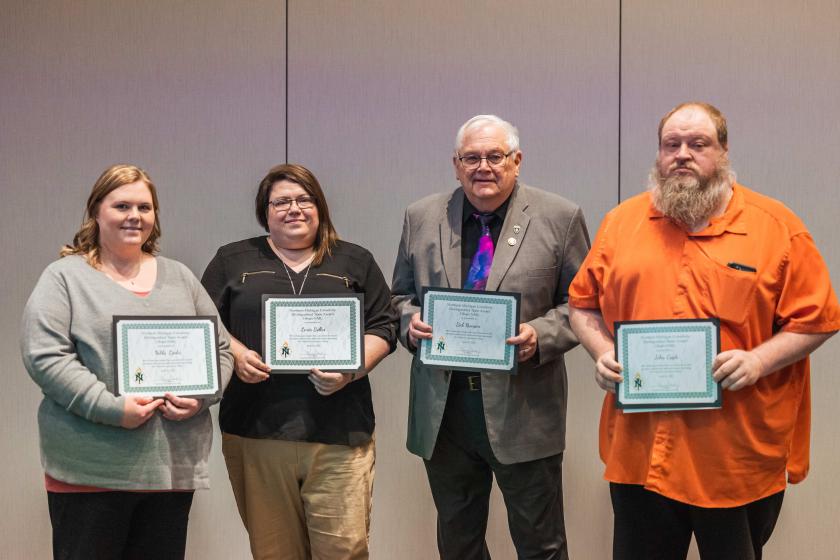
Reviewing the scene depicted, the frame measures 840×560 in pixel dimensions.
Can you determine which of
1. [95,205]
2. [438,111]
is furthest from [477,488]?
[438,111]

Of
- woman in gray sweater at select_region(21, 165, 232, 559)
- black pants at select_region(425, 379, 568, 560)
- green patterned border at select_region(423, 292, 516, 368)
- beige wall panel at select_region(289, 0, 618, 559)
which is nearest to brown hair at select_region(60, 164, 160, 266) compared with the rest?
woman in gray sweater at select_region(21, 165, 232, 559)

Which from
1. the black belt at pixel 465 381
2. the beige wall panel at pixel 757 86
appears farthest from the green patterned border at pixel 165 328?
the beige wall panel at pixel 757 86

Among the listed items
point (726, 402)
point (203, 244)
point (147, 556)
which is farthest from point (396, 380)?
point (726, 402)

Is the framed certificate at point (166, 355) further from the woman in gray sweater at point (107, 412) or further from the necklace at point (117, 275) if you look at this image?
the necklace at point (117, 275)

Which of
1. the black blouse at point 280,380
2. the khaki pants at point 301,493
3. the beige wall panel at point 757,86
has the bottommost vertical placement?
the khaki pants at point 301,493

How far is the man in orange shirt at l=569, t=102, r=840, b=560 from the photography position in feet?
7.91

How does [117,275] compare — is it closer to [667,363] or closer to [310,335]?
[310,335]

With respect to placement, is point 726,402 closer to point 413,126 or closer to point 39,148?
point 413,126

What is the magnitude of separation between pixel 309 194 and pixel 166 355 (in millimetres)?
Answer: 766

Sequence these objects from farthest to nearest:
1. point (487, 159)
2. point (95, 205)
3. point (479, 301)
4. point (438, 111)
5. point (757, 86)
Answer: point (438, 111)
point (757, 86)
point (487, 159)
point (479, 301)
point (95, 205)

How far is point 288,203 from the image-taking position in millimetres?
3012

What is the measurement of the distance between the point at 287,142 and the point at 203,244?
0.59m

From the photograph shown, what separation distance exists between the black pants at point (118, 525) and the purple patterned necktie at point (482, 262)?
3.66 feet

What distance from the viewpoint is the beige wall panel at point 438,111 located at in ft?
12.7
